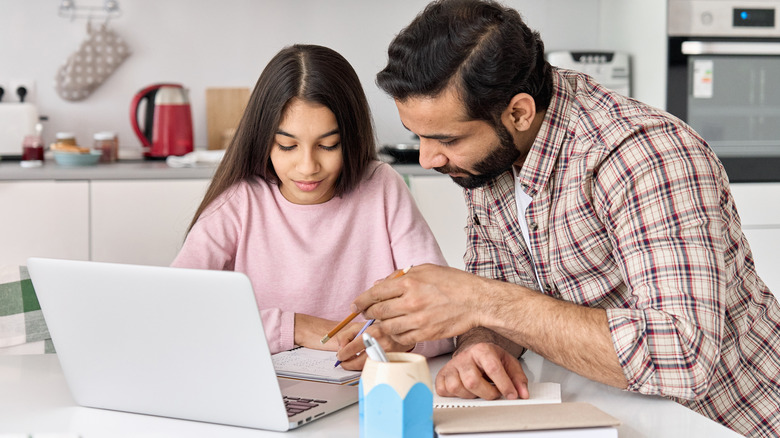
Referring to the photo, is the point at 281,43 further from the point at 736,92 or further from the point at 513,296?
the point at 513,296

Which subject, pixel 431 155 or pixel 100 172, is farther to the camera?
pixel 100 172

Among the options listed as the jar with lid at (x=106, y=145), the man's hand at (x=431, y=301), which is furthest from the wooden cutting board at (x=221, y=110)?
the man's hand at (x=431, y=301)

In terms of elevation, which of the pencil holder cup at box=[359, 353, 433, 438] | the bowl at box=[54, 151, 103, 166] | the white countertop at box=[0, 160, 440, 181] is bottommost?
the pencil holder cup at box=[359, 353, 433, 438]

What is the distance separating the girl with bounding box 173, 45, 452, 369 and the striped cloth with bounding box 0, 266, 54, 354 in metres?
0.27

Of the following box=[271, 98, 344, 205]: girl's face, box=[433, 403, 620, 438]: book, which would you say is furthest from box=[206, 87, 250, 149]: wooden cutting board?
box=[433, 403, 620, 438]: book

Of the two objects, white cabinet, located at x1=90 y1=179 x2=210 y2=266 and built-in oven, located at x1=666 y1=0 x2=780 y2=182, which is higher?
built-in oven, located at x1=666 y1=0 x2=780 y2=182

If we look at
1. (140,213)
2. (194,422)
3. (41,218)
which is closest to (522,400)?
(194,422)

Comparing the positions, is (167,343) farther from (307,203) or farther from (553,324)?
(307,203)

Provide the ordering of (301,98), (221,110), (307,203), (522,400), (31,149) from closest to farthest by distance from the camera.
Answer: (522,400), (301,98), (307,203), (31,149), (221,110)

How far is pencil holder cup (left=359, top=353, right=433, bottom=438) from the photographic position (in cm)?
78

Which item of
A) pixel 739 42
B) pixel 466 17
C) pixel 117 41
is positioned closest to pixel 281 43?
pixel 117 41

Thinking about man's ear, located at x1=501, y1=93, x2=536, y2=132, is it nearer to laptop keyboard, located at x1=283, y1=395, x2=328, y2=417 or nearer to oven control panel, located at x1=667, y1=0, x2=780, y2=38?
laptop keyboard, located at x1=283, y1=395, x2=328, y2=417

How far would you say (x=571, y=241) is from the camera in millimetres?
Result: 1243

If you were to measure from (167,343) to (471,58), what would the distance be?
0.63m
